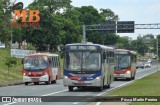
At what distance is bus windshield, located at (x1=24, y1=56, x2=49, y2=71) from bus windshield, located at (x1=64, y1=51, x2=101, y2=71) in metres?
12.0

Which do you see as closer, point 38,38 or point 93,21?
point 38,38

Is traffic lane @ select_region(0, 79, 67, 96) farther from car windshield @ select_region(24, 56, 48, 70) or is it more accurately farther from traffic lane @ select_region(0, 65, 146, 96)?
car windshield @ select_region(24, 56, 48, 70)

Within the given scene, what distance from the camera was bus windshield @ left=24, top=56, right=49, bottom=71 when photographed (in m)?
43.5

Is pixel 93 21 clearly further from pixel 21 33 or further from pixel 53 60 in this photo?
pixel 53 60

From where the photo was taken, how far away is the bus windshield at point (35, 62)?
4351 cm

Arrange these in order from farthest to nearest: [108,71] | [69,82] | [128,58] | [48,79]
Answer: [128,58]
[48,79]
[108,71]
[69,82]

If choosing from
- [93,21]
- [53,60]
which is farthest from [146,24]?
[53,60]

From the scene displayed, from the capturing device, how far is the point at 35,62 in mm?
43781

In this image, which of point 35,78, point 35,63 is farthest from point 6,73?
point 35,78

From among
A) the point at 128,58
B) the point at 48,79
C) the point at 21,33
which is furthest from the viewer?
the point at 21,33

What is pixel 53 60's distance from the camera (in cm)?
4650

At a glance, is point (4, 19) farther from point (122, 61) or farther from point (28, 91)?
point (28, 91)

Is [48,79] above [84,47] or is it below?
below

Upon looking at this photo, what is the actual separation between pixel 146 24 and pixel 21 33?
29.0 meters
